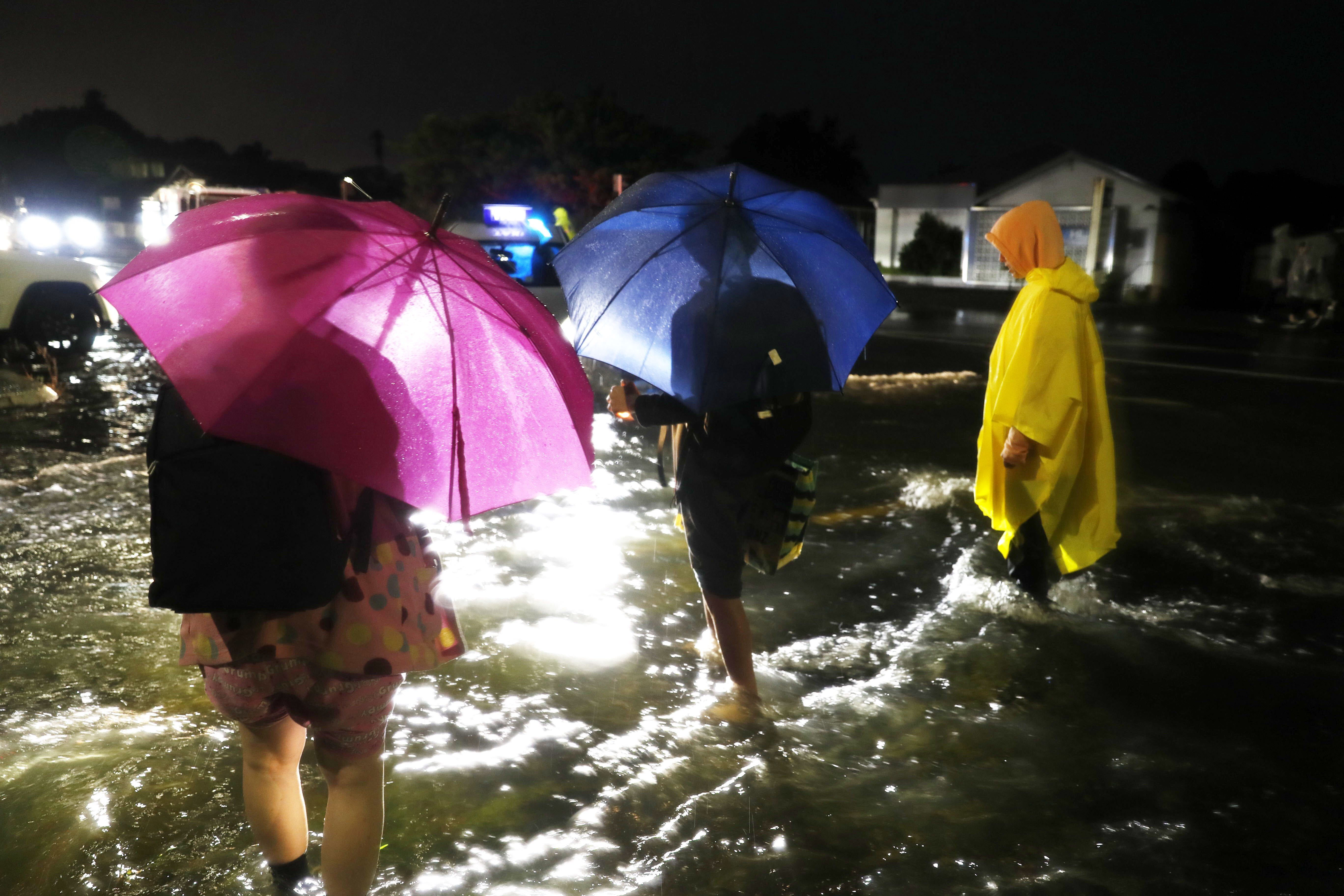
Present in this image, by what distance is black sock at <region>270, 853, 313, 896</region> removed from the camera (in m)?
2.50

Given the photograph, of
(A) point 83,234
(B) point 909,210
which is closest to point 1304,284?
(B) point 909,210

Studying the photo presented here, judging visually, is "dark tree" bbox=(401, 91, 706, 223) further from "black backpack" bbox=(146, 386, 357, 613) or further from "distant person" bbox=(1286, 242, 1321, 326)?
"black backpack" bbox=(146, 386, 357, 613)

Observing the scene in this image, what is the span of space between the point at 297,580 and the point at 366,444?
0.30 metres

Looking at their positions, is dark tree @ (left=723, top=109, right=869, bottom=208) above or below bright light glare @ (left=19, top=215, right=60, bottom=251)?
above

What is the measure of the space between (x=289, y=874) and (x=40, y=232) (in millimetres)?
16317

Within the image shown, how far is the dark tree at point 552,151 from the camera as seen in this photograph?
43.6 metres

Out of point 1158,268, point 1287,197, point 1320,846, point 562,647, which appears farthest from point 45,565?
point 1287,197

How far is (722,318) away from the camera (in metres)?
3.14

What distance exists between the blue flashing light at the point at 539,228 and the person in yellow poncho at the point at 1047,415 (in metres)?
11.4

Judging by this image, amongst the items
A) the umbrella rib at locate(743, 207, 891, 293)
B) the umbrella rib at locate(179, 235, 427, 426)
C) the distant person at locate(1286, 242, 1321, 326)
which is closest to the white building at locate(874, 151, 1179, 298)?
the distant person at locate(1286, 242, 1321, 326)

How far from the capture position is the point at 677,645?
14.6 ft

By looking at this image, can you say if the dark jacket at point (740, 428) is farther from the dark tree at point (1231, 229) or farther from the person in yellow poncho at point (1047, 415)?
the dark tree at point (1231, 229)

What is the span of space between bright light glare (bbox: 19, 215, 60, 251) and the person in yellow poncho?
13.7 meters

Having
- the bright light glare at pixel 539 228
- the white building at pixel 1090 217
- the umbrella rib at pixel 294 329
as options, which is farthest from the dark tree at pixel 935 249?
the umbrella rib at pixel 294 329
